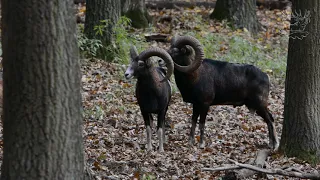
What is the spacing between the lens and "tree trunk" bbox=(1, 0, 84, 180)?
19.1 feet

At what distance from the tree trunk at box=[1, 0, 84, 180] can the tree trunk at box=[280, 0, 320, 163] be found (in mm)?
4946

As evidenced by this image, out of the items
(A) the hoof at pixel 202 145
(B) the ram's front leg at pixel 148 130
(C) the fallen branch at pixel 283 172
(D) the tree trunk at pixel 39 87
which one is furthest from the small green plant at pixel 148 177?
(A) the hoof at pixel 202 145

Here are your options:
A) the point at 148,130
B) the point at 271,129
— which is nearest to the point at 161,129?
the point at 148,130

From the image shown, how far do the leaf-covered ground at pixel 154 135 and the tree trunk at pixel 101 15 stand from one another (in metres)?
0.77

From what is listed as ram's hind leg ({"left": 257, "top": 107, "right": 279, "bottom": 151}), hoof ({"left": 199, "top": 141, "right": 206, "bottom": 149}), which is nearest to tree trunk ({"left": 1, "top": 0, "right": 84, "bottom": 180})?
hoof ({"left": 199, "top": 141, "right": 206, "bottom": 149})

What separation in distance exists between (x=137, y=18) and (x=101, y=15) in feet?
16.8

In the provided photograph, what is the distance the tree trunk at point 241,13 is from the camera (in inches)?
951

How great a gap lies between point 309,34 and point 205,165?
8.92 feet

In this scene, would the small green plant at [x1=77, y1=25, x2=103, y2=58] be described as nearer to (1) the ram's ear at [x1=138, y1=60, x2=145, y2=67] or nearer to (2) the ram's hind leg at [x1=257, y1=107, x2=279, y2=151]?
(1) the ram's ear at [x1=138, y1=60, x2=145, y2=67]

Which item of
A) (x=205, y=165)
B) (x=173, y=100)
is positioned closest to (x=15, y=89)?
(x=205, y=165)

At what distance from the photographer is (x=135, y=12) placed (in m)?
22.5

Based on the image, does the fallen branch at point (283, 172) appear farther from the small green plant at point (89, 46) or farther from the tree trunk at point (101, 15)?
the tree trunk at point (101, 15)

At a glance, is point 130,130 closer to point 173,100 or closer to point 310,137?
point 173,100

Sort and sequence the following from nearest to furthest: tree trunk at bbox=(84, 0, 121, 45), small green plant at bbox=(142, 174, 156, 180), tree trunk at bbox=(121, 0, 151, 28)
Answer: small green plant at bbox=(142, 174, 156, 180), tree trunk at bbox=(84, 0, 121, 45), tree trunk at bbox=(121, 0, 151, 28)
